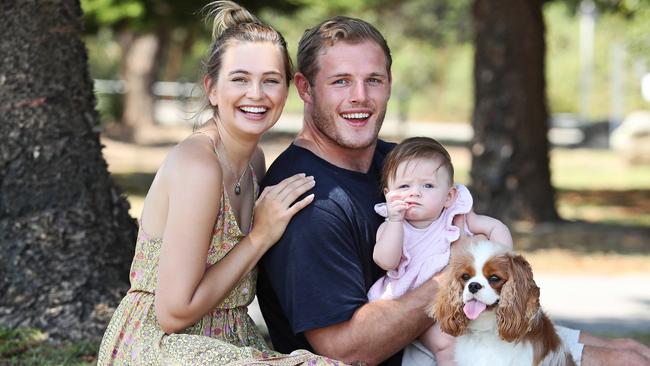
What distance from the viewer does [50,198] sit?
6.09 metres

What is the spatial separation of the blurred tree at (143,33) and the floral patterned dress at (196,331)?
2072 millimetres

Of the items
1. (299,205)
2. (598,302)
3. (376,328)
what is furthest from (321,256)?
(598,302)

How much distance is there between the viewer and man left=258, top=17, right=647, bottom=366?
4008 millimetres

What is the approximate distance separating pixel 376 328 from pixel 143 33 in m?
23.5

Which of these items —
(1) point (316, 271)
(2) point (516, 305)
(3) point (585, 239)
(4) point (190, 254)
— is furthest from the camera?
(3) point (585, 239)

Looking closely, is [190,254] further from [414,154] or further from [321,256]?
[414,154]

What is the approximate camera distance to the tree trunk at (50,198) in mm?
6047

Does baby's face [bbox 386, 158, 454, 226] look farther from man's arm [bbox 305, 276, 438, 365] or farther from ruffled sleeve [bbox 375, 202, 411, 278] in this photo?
man's arm [bbox 305, 276, 438, 365]

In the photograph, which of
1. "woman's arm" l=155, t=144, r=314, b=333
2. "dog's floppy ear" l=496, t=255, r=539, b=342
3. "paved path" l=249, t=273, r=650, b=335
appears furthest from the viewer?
"paved path" l=249, t=273, r=650, b=335

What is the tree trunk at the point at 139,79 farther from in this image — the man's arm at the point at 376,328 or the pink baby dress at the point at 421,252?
the man's arm at the point at 376,328

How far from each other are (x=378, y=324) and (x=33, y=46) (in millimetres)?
3158

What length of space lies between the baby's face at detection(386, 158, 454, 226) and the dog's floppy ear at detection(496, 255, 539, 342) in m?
0.53

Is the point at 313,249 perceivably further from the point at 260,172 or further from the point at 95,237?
the point at 95,237

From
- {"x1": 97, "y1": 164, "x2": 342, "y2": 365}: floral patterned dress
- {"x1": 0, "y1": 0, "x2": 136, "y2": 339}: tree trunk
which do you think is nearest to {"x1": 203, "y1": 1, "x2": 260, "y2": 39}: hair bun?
{"x1": 97, "y1": 164, "x2": 342, "y2": 365}: floral patterned dress
